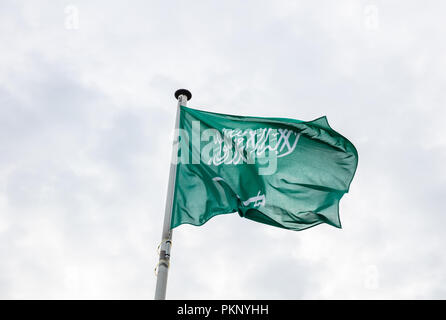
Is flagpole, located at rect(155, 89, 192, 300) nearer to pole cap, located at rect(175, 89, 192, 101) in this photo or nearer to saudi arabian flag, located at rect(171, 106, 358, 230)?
saudi arabian flag, located at rect(171, 106, 358, 230)

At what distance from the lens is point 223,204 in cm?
1573

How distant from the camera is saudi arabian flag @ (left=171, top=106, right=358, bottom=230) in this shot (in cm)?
1579

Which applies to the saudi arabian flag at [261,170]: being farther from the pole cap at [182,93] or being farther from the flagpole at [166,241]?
the pole cap at [182,93]

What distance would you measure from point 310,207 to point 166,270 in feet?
14.7

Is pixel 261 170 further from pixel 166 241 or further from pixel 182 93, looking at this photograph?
pixel 166 241

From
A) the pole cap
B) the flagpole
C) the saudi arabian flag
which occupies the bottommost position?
the flagpole

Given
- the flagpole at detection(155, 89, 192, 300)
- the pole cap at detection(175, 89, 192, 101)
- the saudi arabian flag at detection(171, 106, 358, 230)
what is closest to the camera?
the flagpole at detection(155, 89, 192, 300)

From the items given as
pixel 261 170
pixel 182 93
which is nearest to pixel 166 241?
pixel 261 170

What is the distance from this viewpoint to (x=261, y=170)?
16594mm

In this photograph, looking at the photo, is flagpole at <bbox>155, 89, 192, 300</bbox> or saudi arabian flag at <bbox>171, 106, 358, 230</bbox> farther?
saudi arabian flag at <bbox>171, 106, 358, 230</bbox>

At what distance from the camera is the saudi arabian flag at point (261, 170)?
15.8 metres

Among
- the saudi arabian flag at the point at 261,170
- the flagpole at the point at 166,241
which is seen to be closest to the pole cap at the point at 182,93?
the saudi arabian flag at the point at 261,170

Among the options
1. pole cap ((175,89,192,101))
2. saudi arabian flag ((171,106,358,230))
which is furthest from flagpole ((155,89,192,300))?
pole cap ((175,89,192,101))
